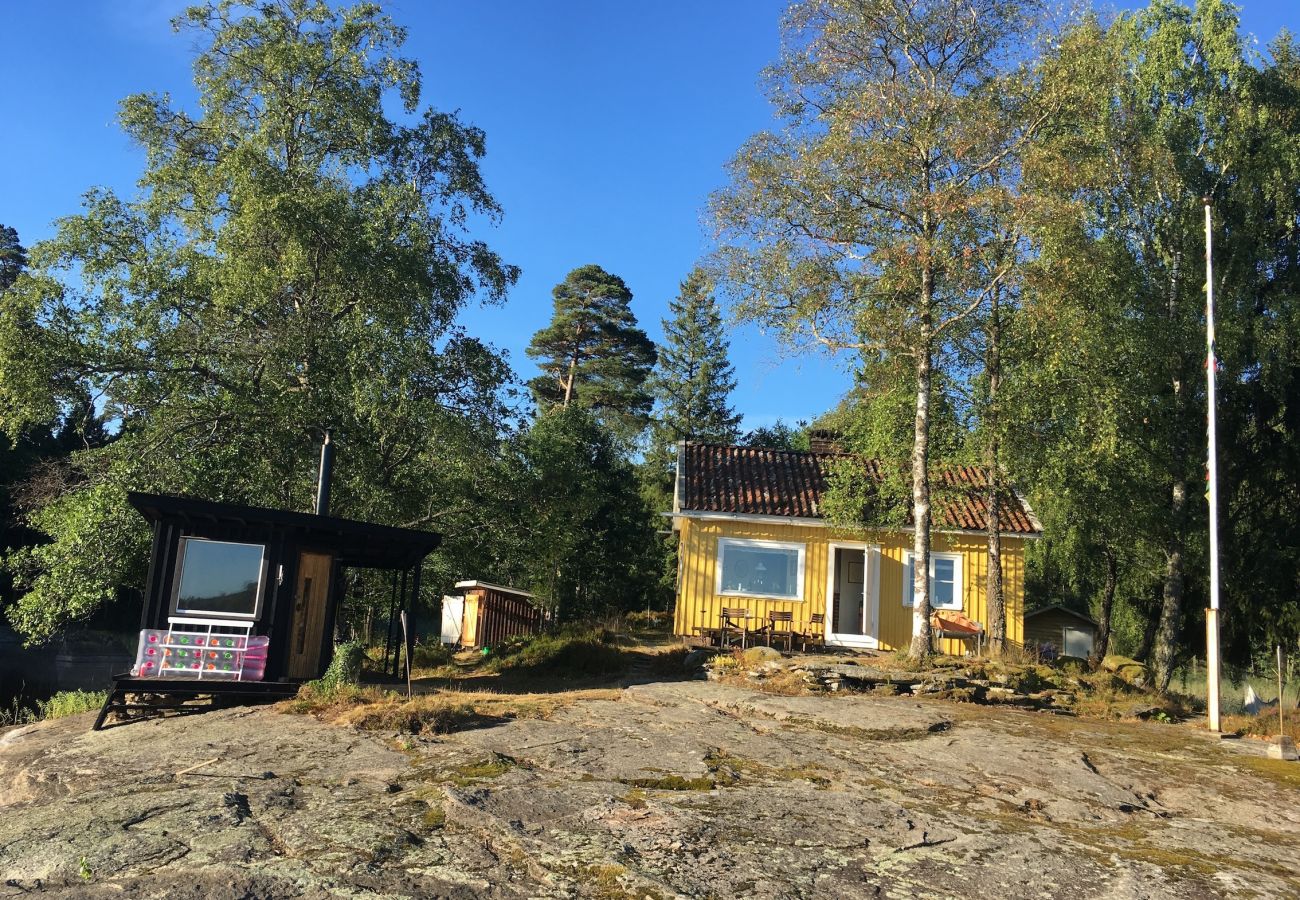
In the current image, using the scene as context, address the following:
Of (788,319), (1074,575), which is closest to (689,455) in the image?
(788,319)

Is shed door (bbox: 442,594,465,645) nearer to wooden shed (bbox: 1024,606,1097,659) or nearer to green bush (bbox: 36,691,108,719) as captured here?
green bush (bbox: 36,691,108,719)

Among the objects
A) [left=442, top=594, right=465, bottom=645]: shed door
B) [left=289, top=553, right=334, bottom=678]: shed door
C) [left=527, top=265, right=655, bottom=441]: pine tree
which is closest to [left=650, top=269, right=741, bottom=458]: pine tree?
[left=527, top=265, right=655, bottom=441]: pine tree

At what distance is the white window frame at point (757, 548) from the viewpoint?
64.7ft

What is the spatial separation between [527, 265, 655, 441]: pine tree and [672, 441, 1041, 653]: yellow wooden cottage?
89.3ft

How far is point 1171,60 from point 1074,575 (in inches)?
577

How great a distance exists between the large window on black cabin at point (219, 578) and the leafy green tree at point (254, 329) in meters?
5.59

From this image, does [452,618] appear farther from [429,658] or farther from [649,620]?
[429,658]

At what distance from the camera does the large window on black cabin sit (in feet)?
39.9

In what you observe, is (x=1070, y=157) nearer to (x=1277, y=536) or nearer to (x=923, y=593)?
(x=923, y=593)

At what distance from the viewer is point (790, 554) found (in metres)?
20.0

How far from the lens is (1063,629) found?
30328 mm

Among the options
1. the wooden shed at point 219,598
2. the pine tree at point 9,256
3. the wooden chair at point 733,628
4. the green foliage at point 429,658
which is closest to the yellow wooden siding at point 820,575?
the wooden chair at point 733,628

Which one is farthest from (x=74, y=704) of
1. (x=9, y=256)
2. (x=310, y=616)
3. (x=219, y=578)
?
(x=9, y=256)

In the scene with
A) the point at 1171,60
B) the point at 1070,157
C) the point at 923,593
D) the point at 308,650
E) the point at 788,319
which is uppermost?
the point at 1171,60
